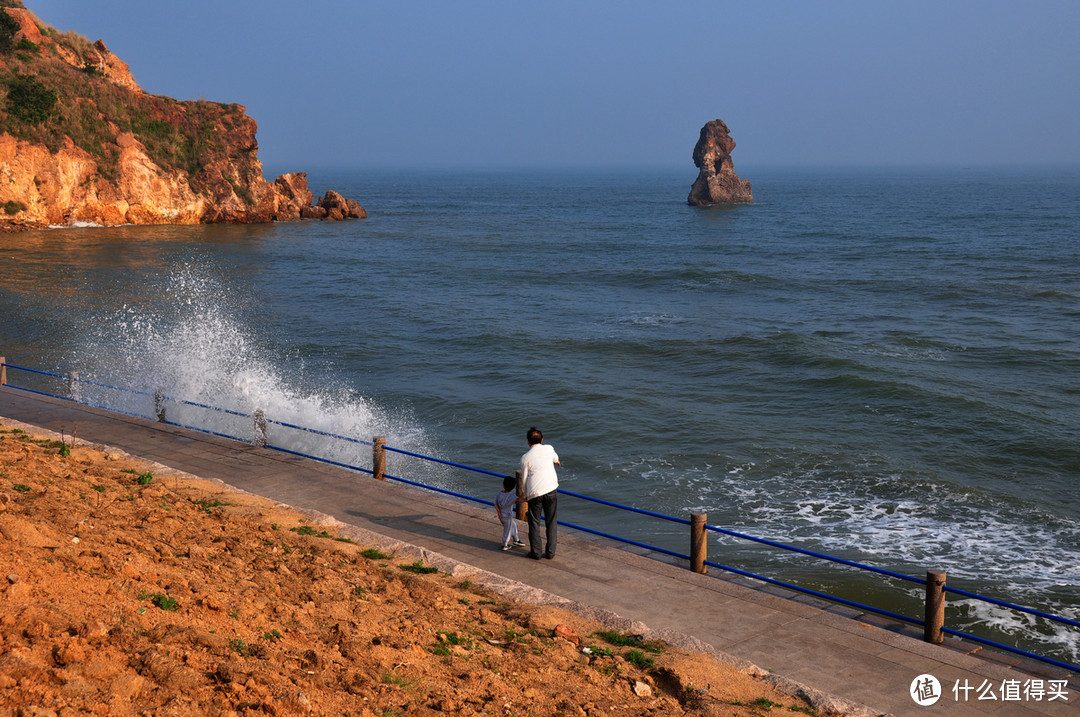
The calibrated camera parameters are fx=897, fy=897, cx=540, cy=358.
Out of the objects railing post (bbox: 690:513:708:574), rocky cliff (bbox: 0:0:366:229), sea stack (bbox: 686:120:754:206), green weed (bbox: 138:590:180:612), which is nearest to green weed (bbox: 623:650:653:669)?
railing post (bbox: 690:513:708:574)

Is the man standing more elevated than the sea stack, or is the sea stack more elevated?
the sea stack

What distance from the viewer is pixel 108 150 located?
234 ft

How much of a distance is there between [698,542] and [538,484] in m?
2.04

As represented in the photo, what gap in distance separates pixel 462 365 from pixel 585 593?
20.7m

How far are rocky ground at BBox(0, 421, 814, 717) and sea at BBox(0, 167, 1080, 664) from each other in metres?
3.74

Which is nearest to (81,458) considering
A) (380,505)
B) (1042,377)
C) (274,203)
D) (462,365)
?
(380,505)

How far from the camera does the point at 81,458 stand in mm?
12914

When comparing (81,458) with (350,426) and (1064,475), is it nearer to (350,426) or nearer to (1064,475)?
(350,426)

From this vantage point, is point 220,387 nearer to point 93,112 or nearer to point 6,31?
point 93,112

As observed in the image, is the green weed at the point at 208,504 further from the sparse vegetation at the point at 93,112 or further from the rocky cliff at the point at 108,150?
the sparse vegetation at the point at 93,112

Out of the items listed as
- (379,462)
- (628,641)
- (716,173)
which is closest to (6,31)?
(379,462)

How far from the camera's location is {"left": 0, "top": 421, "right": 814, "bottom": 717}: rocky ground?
6.04 metres

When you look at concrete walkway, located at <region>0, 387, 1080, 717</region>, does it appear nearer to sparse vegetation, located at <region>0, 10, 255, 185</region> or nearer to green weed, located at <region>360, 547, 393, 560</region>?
green weed, located at <region>360, 547, 393, 560</region>

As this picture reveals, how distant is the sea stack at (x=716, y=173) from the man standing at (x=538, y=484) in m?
104
